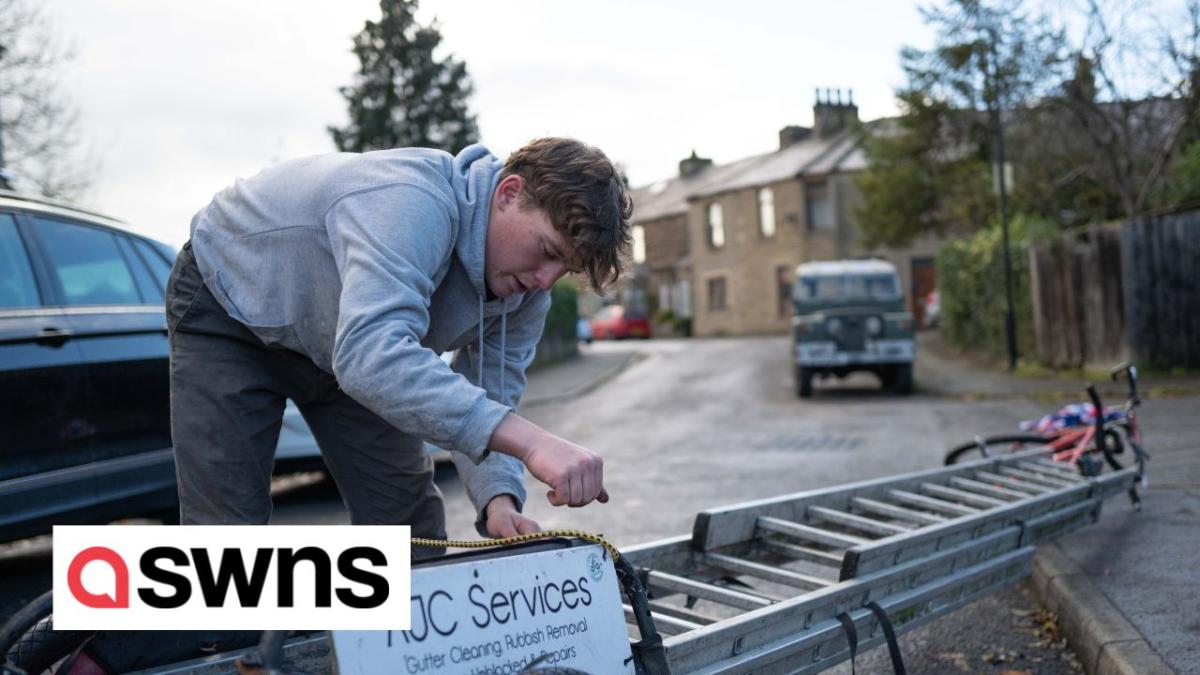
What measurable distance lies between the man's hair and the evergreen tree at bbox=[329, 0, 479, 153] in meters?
34.1

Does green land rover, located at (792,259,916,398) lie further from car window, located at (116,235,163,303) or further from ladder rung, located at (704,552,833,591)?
ladder rung, located at (704,552,833,591)

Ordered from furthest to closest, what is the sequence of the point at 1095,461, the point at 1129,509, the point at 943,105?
the point at 943,105 < the point at 1129,509 < the point at 1095,461

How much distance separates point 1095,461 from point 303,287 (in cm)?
467

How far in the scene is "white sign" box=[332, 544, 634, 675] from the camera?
2.14 m

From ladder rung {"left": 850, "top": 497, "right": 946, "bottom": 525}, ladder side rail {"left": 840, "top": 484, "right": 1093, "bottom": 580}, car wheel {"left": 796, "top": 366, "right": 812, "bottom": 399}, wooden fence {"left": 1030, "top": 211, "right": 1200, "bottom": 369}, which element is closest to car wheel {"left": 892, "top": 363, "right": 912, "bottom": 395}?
car wheel {"left": 796, "top": 366, "right": 812, "bottom": 399}

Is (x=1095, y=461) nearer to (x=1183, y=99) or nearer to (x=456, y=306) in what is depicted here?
(x=456, y=306)

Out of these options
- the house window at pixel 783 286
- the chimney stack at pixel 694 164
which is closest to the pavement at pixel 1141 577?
the house window at pixel 783 286

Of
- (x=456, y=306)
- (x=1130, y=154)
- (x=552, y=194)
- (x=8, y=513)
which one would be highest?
(x=1130, y=154)

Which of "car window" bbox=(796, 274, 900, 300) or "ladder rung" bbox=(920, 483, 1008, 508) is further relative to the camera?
"car window" bbox=(796, 274, 900, 300)

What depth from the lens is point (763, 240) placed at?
4622 centimetres

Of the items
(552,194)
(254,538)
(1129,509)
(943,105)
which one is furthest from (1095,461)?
(943,105)

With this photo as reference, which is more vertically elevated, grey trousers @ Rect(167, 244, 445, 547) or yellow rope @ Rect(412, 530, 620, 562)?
grey trousers @ Rect(167, 244, 445, 547)

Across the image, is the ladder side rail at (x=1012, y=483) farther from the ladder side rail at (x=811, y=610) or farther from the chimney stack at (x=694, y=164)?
the chimney stack at (x=694, y=164)

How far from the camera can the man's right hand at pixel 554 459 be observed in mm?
2318
